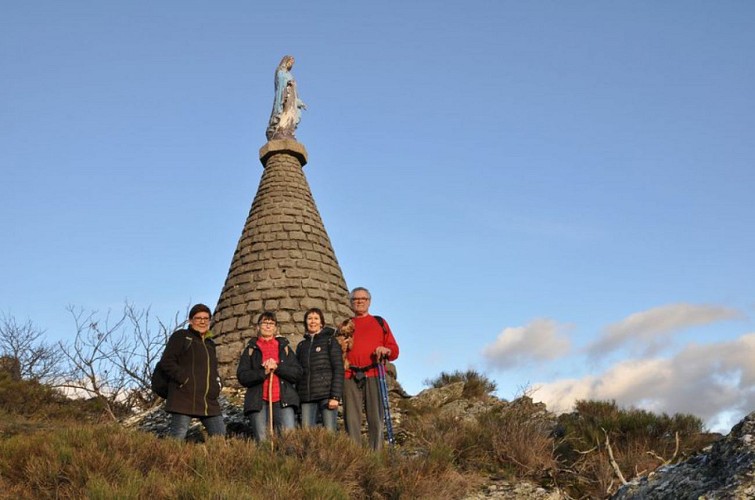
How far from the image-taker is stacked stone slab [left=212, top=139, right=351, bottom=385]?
983cm

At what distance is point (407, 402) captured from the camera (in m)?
9.56

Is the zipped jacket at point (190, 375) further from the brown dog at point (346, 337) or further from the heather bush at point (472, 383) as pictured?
the heather bush at point (472, 383)

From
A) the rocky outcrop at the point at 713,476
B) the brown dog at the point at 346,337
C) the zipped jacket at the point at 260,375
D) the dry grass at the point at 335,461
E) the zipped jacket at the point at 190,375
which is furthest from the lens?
the brown dog at the point at 346,337

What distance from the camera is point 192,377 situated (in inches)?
225

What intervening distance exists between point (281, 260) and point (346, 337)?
14.8 ft

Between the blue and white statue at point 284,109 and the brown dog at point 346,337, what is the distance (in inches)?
262

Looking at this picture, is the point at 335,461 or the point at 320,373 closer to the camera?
the point at 335,461

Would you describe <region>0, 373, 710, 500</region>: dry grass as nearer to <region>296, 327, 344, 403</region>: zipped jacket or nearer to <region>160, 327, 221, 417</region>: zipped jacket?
<region>160, 327, 221, 417</region>: zipped jacket

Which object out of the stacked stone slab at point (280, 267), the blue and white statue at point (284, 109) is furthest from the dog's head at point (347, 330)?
the blue and white statue at point (284, 109)

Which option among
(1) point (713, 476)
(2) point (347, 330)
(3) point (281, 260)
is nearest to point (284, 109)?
(3) point (281, 260)

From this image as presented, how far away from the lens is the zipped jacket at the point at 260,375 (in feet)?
19.6

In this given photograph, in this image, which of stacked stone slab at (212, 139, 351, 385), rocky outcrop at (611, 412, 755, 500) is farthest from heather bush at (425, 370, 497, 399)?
rocky outcrop at (611, 412, 755, 500)

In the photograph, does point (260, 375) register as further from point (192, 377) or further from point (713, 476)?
point (713, 476)

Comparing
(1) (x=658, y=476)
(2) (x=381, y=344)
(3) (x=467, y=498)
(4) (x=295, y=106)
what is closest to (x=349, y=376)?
(2) (x=381, y=344)
